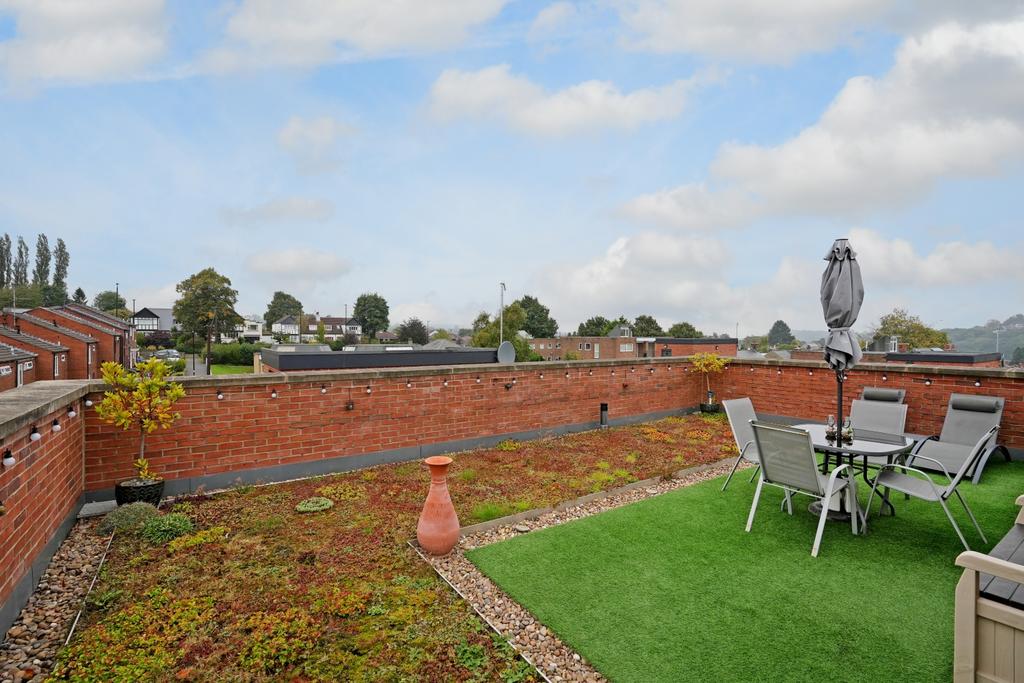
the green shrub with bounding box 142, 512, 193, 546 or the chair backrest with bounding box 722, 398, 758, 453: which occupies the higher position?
the chair backrest with bounding box 722, 398, 758, 453

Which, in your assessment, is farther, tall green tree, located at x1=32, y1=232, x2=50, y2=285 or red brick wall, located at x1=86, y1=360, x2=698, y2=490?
tall green tree, located at x1=32, y1=232, x2=50, y2=285

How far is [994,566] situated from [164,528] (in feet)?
19.1

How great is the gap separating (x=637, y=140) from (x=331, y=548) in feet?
38.0

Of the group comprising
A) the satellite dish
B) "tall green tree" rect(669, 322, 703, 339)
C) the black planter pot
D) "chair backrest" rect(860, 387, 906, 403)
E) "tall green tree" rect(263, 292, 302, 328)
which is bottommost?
the black planter pot

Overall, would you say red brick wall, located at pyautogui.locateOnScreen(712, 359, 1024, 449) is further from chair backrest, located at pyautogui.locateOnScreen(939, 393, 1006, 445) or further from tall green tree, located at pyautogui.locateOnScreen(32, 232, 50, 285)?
tall green tree, located at pyautogui.locateOnScreen(32, 232, 50, 285)

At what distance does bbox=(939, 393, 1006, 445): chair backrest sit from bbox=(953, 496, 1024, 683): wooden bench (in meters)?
5.93

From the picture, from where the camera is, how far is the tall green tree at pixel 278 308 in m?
110

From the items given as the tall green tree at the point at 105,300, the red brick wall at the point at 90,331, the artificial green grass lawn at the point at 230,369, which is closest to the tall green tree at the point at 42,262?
the tall green tree at the point at 105,300

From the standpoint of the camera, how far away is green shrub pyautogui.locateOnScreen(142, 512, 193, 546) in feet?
13.8

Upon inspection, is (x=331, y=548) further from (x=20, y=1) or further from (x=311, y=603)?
(x=20, y=1)

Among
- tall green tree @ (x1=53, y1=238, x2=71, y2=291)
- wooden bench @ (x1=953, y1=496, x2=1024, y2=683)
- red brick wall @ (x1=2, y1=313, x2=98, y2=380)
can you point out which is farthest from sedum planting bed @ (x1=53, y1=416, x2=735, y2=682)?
tall green tree @ (x1=53, y1=238, x2=71, y2=291)

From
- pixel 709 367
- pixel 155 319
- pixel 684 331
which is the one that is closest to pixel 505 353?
pixel 709 367

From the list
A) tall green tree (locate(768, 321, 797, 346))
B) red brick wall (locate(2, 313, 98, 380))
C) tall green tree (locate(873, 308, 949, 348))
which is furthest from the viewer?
tall green tree (locate(768, 321, 797, 346))

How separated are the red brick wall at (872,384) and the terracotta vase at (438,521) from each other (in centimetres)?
663
